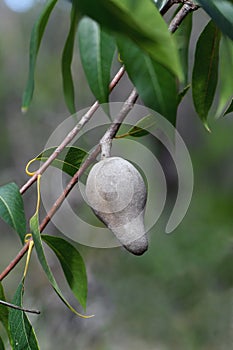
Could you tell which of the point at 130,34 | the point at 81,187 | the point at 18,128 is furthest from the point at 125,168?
the point at 18,128

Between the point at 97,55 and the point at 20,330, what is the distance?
0.93ft

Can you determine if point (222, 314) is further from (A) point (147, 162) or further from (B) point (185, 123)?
(B) point (185, 123)

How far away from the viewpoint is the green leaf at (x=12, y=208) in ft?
2.04

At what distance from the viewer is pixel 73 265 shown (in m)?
0.69

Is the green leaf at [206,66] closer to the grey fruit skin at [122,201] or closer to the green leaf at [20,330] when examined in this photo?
the grey fruit skin at [122,201]

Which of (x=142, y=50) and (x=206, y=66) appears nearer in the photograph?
(x=142, y=50)

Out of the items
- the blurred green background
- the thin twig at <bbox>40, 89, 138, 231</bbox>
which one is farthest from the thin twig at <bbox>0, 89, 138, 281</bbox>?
the blurred green background

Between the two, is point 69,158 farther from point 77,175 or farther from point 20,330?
point 20,330

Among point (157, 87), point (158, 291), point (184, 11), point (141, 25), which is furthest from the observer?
point (158, 291)

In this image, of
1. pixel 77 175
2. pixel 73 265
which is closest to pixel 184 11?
pixel 77 175

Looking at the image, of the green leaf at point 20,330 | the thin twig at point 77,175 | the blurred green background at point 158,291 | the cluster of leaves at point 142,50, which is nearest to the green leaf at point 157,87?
the cluster of leaves at point 142,50

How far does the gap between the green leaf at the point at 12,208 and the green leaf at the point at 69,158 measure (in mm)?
46

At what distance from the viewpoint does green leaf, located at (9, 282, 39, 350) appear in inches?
24.5

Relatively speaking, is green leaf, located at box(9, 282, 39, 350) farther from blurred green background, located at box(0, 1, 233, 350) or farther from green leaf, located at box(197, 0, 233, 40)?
blurred green background, located at box(0, 1, 233, 350)
